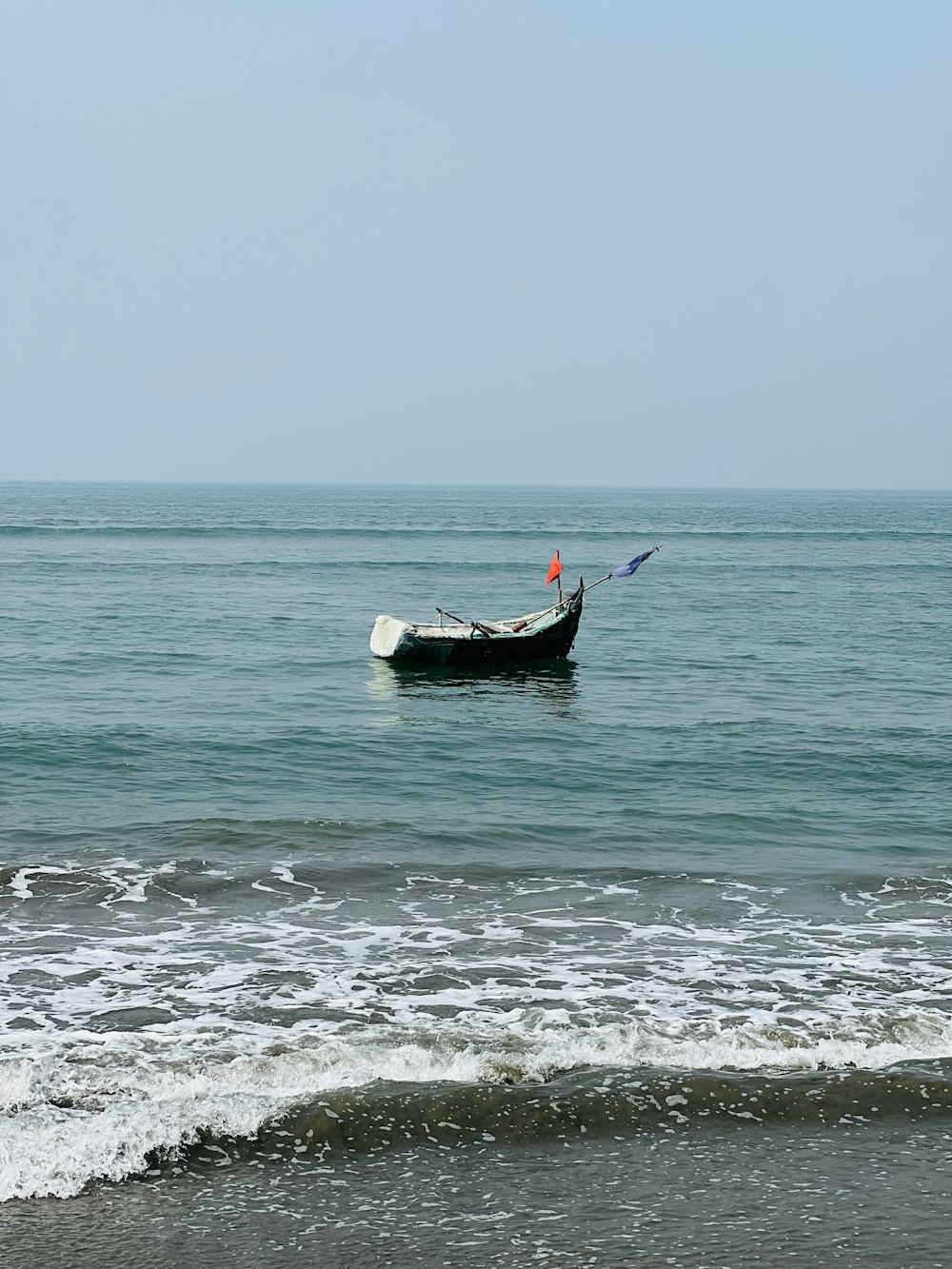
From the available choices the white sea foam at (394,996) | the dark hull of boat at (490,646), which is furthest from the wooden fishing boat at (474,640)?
the white sea foam at (394,996)

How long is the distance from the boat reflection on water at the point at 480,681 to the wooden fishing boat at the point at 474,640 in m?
0.27

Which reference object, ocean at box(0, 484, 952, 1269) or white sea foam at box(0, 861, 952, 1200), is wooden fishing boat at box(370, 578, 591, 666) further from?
white sea foam at box(0, 861, 952, 1200)

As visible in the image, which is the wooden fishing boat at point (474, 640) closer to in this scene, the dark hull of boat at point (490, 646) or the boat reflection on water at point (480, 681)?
the dark hull of boat at point (490, 646)

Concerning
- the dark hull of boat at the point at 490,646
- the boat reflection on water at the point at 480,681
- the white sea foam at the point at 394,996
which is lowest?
the white sea foam at the point at 394,996

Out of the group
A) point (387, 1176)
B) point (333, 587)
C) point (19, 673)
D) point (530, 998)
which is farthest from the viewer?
point (333, 587)

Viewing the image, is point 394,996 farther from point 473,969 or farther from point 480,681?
point 480,681

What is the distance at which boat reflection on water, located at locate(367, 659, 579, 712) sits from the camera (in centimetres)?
2991

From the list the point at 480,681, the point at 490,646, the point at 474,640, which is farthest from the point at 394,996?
the point at 490,646

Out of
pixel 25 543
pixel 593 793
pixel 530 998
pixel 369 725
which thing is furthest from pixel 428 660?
pixel 25 543

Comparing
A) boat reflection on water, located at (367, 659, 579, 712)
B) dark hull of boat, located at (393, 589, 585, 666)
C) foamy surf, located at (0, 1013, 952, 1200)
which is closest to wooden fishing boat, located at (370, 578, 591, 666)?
dark hull of boat, located at (393, 589, 585, 666)

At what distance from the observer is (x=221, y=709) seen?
26875 millimetres

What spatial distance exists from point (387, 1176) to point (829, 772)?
48.3ft

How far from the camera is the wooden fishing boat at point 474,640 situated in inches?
1296

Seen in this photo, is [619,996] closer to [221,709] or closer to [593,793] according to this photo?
[593,793]
